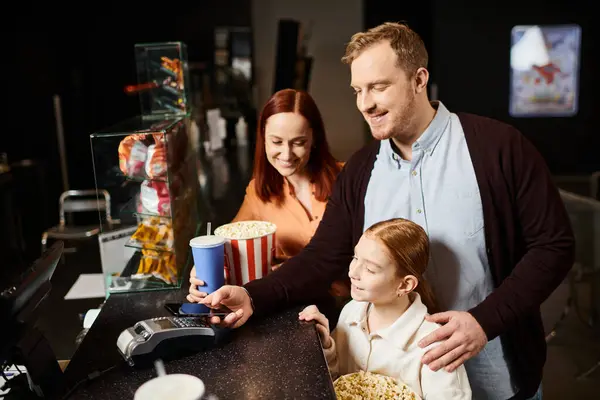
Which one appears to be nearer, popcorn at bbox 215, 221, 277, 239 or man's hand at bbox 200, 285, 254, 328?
A: man's hand at bbox 200, 285, 254, 328

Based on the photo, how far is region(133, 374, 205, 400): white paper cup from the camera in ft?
3.71

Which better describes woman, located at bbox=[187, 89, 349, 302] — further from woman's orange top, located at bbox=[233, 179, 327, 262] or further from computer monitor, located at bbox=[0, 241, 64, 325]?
computer monitor, located at bbox=[0, 241, 64, 325]

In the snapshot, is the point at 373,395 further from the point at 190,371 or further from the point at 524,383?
the point at 524,383

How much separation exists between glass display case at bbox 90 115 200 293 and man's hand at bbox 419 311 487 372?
2.95 ft

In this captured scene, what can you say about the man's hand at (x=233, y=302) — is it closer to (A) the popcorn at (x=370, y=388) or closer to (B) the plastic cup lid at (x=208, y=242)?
(B) the plastic cup lid at (x=208, y=242)

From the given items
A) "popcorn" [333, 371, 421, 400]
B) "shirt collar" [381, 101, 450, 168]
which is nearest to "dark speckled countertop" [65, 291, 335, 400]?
"popcorn" [333, 371, 421, 400]

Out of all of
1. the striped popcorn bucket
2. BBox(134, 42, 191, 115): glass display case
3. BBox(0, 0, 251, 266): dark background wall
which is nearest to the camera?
the striped popcorn bucket

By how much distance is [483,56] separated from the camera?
8883mm

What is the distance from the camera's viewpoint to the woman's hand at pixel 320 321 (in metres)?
1.68

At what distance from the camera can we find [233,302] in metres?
1.68

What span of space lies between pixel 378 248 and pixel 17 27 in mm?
6986

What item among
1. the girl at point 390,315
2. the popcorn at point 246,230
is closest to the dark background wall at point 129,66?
the popcorn at point 246,230

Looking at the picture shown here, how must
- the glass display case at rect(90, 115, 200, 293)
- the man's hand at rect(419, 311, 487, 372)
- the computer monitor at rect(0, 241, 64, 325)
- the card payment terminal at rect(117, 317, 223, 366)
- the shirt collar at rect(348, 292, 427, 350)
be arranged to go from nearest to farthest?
the computer monitor at rect(0, 241, 64, 325)
the card payment terminal at rect(117, 317, 223, 366)
the man's hand at rect(419, 311, 487, 372)
the shirt collar at rect(348, 292, 427, 350)
the glass display case at rect(90, 115, 200, 293)

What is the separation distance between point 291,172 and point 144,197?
1.77 ft
